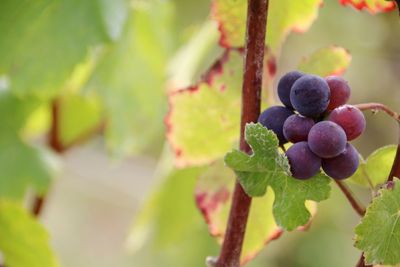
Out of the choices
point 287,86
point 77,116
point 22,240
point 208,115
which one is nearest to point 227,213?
point 208,115

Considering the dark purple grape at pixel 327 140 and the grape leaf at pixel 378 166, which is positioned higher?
the dark purple grape at pixel 327 140

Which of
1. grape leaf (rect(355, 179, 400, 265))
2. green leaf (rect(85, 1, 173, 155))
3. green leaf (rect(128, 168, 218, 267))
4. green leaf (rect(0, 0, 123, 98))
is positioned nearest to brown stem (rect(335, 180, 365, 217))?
grape leaf (rect(355, 179, 400, 265))

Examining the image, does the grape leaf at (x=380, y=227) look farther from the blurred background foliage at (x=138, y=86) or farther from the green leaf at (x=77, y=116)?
the green leaf at (x=77, y=116)

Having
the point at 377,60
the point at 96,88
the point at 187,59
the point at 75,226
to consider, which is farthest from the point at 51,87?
the point at 75,226

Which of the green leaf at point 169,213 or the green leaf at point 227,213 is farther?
the green leaf at point 169,213

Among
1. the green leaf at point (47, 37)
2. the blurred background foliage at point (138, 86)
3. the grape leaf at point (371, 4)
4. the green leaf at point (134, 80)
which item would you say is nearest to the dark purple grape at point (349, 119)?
the grape leaf at point (371, 4)
